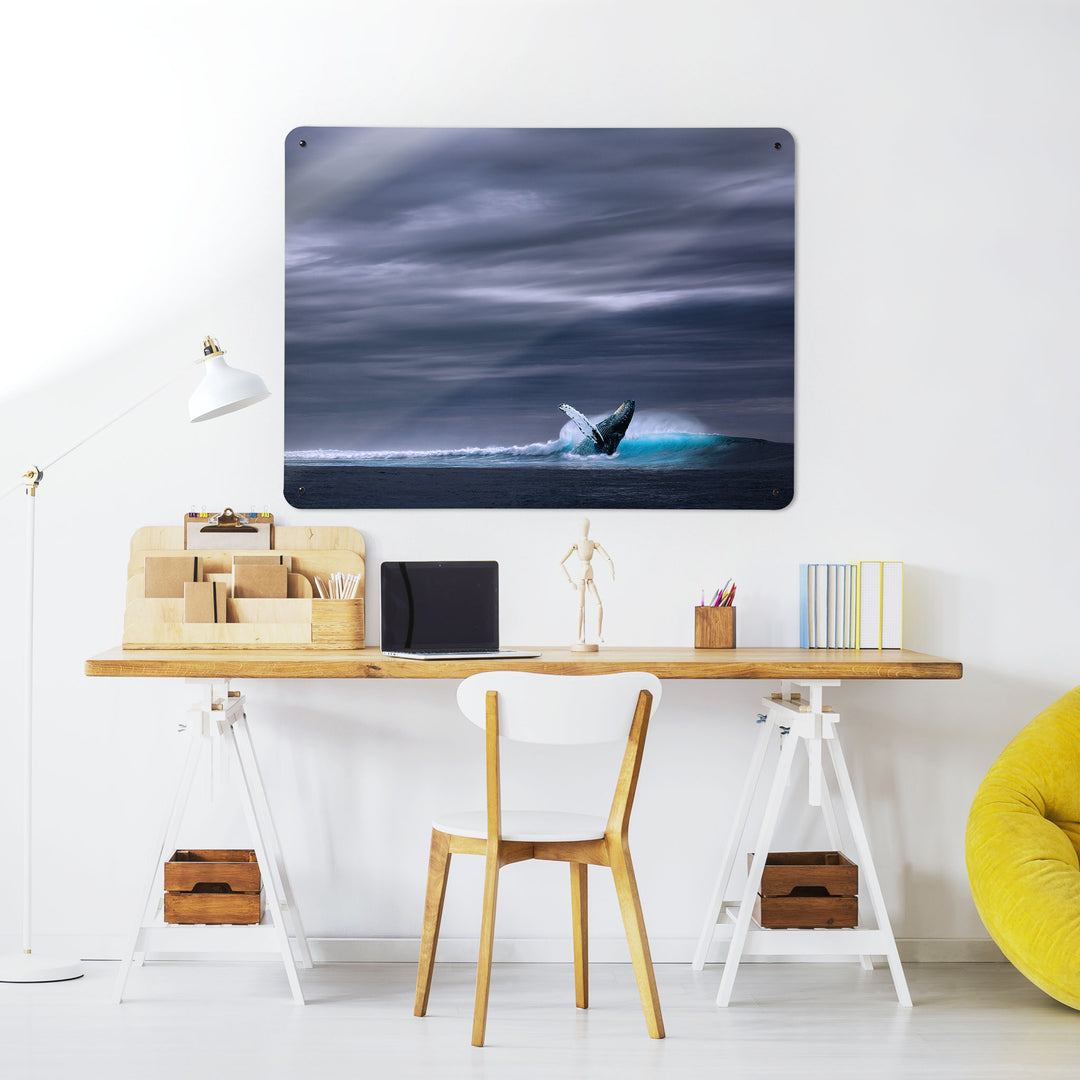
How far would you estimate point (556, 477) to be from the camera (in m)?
2.89

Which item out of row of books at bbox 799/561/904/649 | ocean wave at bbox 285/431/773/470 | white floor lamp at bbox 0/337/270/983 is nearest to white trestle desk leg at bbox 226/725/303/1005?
white floor lamp at bbox 0/337/270/983

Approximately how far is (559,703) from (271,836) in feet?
3.53

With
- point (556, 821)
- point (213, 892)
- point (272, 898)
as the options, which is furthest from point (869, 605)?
point (213, 892)

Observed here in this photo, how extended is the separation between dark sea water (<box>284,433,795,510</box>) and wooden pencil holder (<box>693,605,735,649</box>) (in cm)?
29

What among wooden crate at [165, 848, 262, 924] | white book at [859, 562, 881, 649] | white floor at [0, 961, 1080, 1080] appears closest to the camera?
white floor at [0, 961, 1080, 1080]

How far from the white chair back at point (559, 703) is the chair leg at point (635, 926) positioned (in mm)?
269

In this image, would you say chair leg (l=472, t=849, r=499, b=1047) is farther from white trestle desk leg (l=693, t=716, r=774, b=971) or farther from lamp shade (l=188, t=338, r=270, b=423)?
lamp shade (l=188, t=338, r=270, b=423)

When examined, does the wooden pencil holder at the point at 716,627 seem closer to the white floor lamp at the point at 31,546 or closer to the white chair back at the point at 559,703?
the white chair back at the point at 559,703

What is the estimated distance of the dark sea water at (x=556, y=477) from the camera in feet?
9.45

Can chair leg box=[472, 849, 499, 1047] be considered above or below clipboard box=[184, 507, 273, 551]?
below

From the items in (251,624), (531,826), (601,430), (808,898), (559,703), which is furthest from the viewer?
(601,430)

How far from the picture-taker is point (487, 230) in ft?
9.51

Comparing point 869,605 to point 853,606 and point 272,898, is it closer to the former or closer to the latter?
point 853,606

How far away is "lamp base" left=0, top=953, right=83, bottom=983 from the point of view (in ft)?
8.54
